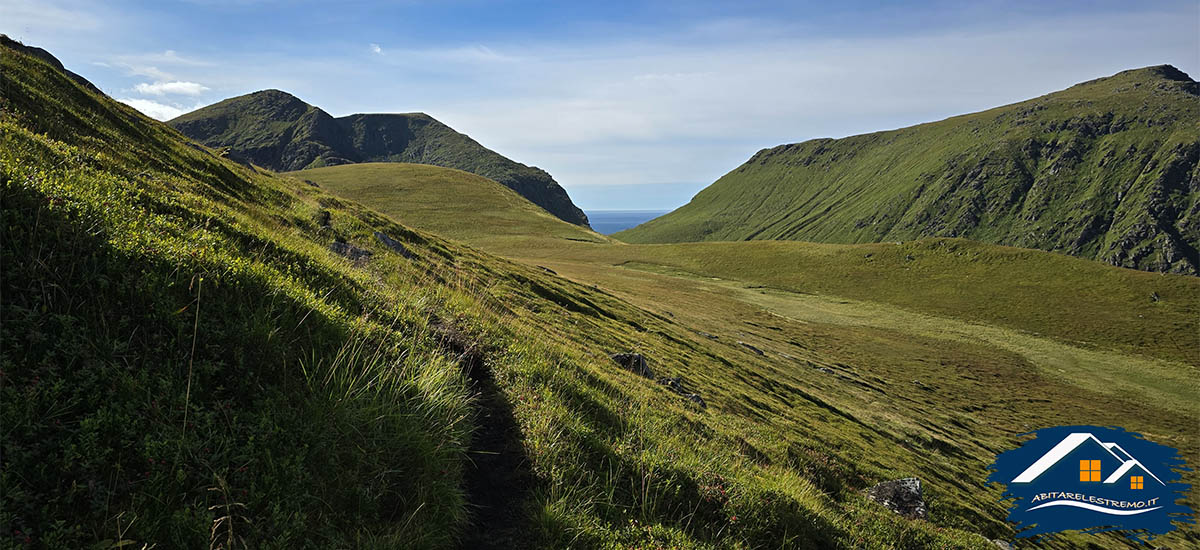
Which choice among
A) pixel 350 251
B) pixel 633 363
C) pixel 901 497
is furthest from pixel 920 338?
pixel 350 251

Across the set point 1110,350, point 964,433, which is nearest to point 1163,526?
point 964,433

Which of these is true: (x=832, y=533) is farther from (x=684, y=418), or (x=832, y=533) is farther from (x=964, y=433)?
(x=964, y=433)

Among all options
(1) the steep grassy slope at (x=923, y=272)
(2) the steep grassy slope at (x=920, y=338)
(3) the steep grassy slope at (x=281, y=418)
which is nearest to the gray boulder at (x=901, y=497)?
(2) the steep grassy slope at (x=920, y=338)

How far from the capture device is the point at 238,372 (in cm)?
495

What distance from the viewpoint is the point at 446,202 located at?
13875 centimetres

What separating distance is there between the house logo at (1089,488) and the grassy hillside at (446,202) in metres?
97.8

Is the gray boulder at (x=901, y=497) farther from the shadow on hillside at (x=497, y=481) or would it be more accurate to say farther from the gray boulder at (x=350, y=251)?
the gray boulder at (x=350, y=251)

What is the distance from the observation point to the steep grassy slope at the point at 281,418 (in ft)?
12.4

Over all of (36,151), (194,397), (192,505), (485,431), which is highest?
(36,151)

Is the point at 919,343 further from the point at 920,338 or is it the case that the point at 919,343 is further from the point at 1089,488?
the point at 1089,488

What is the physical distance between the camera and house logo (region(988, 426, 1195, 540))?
849 inches

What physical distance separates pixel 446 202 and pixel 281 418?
5573 inches

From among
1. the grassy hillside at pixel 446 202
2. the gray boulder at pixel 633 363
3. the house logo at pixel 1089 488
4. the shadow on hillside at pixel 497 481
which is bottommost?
the house logo at pixel 1089 488

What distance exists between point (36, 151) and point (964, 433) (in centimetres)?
4608
